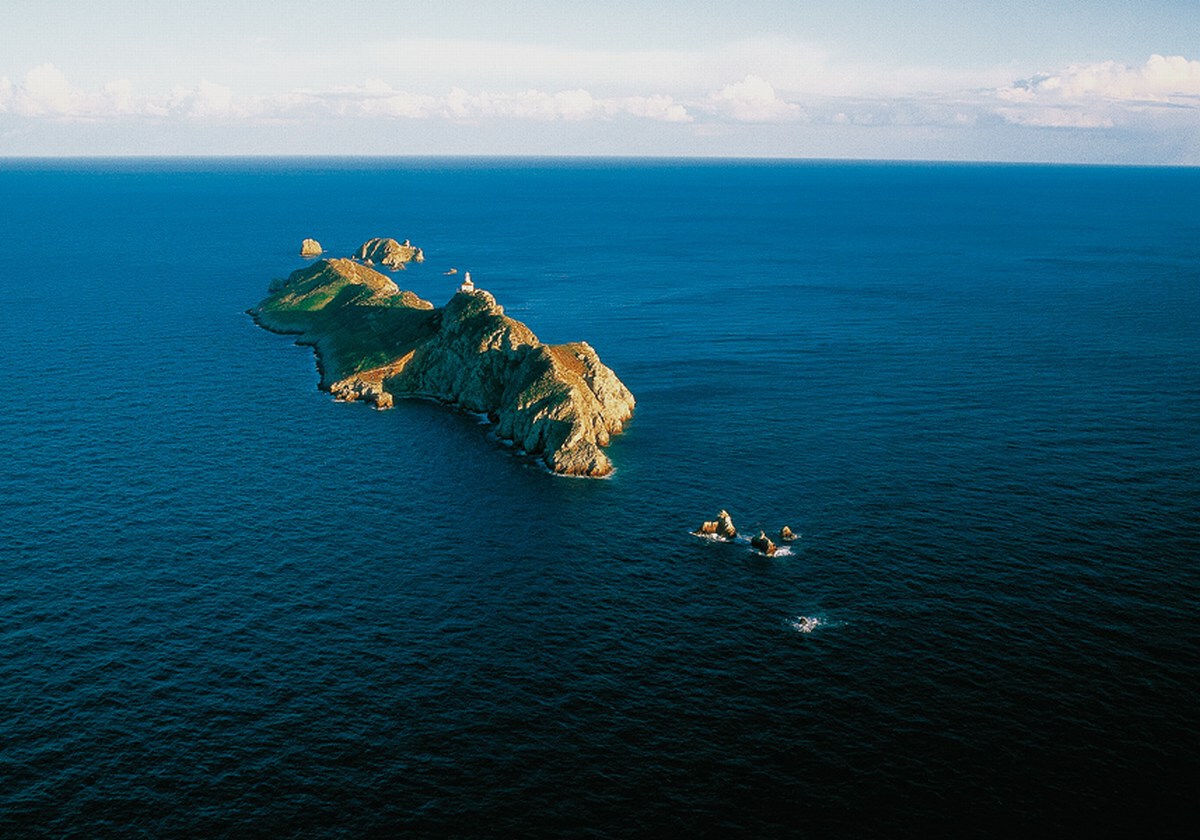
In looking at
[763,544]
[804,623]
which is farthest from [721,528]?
[804,623]

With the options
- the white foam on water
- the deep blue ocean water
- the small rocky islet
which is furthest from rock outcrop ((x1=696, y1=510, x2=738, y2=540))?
the white foam on water

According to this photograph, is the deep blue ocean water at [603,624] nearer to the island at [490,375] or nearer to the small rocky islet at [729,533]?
the small rocky islet at [729,533]

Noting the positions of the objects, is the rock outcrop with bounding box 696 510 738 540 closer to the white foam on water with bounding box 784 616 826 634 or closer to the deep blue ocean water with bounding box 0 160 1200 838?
the deep blue ocean water with bounding box 0 160 1200 838

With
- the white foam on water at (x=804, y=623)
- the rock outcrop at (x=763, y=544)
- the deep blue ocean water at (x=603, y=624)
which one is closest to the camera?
the deep blue ocean water at (x=603, y=624)

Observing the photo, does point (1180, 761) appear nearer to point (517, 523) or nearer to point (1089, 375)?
point (517, 523)

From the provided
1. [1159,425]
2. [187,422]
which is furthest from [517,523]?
[1159,425]

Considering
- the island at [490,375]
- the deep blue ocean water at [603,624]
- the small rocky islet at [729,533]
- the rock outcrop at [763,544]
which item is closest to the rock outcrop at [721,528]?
the small rocky islet at [729,533]

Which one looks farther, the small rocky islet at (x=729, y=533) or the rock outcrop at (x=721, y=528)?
the rock outcrop at (x=721, y=528)
